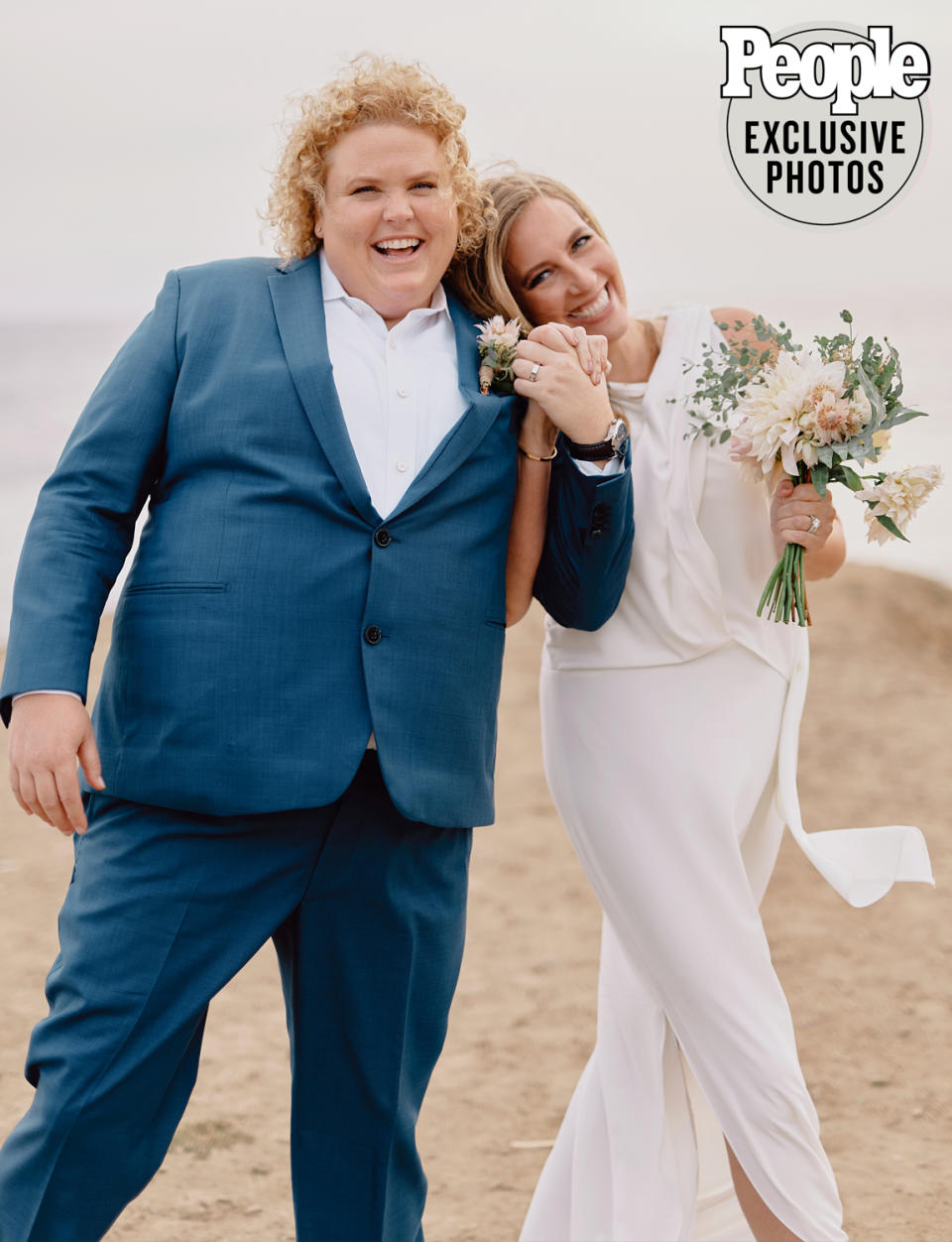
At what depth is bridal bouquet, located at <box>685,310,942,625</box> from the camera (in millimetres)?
2510

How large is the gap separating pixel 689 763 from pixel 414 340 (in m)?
0.92

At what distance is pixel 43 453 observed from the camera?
486 inches

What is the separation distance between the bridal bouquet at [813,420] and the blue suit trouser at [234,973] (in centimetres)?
81

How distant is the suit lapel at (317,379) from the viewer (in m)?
2.31

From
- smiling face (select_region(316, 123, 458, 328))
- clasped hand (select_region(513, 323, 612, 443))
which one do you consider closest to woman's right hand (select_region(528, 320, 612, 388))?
clasped hand (select_region(513, 323, 612, 443))

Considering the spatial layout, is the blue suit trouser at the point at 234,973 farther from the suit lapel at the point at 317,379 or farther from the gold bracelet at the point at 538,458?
the gold bracelet at the point at 538,458

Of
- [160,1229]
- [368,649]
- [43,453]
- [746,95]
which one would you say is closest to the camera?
[368,649]

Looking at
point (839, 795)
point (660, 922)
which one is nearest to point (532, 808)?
point (839, 795)

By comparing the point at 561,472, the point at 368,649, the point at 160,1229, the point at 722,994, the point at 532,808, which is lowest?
the point at 532,808

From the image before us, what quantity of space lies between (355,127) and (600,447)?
64 cm

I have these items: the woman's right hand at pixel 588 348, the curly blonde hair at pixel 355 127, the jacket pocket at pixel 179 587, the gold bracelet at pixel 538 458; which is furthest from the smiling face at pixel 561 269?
the jacket pocket at pixel 179 587

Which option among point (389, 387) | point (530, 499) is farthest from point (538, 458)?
point (389, 387)

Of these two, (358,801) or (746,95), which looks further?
(746,95)

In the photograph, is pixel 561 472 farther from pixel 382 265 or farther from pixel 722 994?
pixel 722 994
